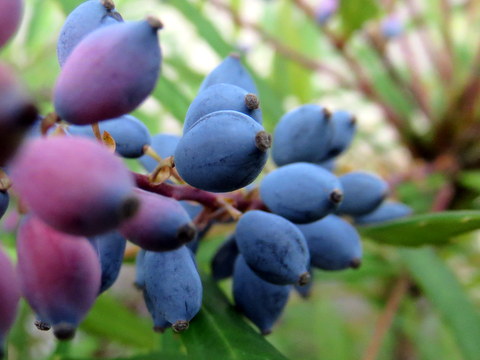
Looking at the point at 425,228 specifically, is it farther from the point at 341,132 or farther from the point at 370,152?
the point at 370,152

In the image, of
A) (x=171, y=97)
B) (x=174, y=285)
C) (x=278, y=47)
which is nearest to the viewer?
(x=174, y=285)

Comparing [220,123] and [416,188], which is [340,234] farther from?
[416,188]

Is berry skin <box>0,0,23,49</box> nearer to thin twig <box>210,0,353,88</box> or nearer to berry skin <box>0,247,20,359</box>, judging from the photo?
berry skin <box>0,247,20,359</box>

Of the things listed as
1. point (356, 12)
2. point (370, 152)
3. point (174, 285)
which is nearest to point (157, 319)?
point (174, 285)

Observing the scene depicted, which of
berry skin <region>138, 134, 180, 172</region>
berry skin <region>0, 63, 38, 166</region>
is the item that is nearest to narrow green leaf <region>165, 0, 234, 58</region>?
berry skin <region>138, 134, 180, 172</region>

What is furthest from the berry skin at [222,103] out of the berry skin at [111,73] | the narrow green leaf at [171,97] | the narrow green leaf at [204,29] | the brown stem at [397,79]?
the brown stem at [397,79]

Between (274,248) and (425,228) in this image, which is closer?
(274,248)

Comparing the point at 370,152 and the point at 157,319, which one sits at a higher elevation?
the point at 157,319
